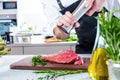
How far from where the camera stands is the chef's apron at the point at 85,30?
1.54 meters

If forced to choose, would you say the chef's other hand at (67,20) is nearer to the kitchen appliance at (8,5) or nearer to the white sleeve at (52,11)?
the white sleeve at (52,11)

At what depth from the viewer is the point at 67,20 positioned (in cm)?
150

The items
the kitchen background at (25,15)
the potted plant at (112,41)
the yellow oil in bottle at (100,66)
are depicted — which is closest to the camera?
the potted plant at (112,41)

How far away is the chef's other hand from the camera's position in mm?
1502

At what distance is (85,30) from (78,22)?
0.24ft

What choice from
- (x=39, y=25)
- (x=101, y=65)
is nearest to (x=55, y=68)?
(x=101, y=65)

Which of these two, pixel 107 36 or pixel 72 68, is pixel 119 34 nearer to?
pixel 107 36

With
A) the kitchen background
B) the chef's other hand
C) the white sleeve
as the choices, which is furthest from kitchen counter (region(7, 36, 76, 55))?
the chef's other hand

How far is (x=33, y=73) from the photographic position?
96 cm

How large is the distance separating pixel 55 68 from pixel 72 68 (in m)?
0.07

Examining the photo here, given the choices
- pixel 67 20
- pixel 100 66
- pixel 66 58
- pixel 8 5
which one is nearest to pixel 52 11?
pixel 67 20

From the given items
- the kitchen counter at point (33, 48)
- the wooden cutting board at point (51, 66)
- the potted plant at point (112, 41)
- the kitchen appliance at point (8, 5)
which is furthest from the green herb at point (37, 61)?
the kitchen appliance at point (8, 5)

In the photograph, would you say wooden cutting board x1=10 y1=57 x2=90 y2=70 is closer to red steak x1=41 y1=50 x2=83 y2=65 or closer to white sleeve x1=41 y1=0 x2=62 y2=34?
red steak x1=41 y1=50 x2=83 y2=65

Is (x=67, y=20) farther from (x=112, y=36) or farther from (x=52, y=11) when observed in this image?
(x=112, y=36)
